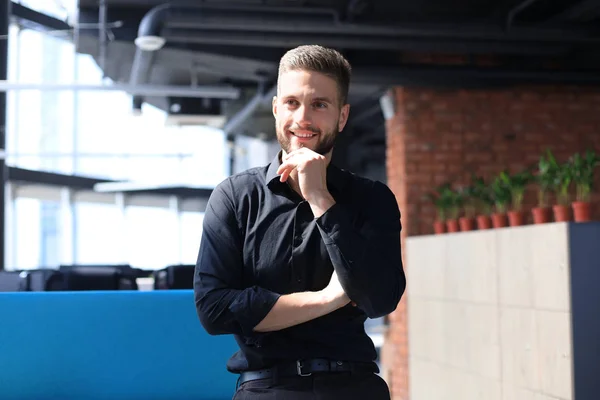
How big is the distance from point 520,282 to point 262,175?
3.36 m

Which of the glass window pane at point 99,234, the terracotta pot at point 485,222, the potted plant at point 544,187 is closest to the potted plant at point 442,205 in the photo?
the terracotta pot at point 485,222

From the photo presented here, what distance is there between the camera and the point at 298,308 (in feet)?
4.85

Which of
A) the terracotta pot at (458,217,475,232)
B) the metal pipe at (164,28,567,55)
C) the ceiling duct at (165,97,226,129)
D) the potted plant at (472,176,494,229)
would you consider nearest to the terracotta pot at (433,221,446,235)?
the potted plant at (472,176,494,229)

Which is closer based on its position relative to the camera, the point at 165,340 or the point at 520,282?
the point at 165,340

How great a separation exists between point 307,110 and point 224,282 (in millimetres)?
349

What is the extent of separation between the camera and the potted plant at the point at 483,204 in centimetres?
579

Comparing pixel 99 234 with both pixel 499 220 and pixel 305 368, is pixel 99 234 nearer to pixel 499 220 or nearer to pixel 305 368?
pixel 499 220

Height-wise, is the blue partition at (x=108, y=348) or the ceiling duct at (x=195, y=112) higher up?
the ceiling duct at (x=195, y=112)

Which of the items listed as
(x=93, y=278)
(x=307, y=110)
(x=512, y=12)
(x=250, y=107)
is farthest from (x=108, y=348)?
(x=250, y=107)

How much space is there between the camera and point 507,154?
7703 mm

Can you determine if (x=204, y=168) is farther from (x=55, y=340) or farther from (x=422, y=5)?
(x=55, y=340)

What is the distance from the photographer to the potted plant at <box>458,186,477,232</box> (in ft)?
20.4

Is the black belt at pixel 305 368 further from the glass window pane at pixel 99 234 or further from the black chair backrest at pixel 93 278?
the glass window pane at pixel 99 234

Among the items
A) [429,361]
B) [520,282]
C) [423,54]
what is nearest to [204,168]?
[423,54]
